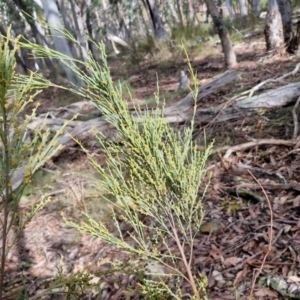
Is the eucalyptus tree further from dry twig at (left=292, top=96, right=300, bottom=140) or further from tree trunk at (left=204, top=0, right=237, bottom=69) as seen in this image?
dry twig at (left=292, top=96, right=300, bottom=140)

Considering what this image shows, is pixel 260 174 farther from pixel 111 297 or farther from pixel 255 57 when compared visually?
pixel 255 57

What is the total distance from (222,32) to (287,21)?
1.46 meters

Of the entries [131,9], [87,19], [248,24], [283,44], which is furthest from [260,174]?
[131,9]

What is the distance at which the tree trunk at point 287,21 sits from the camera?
733 cm

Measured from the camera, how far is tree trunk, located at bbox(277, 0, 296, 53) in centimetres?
733

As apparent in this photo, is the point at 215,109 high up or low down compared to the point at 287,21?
Answer: down

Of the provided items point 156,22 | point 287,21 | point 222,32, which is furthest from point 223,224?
point 156,22

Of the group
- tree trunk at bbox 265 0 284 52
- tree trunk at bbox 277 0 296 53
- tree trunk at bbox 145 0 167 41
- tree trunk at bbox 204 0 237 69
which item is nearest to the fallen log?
tree trunk at bbox 204 0 237 69

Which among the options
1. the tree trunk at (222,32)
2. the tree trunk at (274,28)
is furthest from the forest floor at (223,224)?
the tree trunk at (274,28)

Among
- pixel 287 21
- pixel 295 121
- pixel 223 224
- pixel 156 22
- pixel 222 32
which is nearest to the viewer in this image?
pixel 223 224

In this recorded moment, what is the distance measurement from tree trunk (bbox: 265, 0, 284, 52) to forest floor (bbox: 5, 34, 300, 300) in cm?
306

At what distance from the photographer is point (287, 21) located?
7.49m

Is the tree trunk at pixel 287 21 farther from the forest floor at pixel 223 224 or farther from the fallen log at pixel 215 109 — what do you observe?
the forest floor at pixel 223 224

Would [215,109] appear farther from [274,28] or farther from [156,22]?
[156,22]
